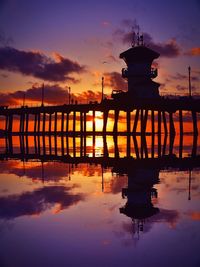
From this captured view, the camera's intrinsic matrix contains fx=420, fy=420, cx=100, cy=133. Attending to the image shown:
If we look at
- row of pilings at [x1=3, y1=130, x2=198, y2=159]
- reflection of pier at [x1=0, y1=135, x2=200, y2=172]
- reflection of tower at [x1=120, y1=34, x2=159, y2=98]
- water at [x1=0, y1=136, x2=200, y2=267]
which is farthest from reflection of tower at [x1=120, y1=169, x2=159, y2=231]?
reflection of tower at [x1=120, y1=34, x2=159, y2=98]

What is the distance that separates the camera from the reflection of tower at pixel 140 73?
4641 centimetres

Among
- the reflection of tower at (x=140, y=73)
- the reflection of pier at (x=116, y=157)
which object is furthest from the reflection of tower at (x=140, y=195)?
the reflection of tower at (x=140, y=73)

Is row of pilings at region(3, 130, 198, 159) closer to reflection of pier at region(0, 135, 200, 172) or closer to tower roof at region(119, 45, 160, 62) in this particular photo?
reflection of pier at region(0, 135, 200, 172)

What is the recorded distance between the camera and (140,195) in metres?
11.1

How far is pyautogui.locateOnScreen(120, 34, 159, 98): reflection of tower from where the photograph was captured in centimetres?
4641

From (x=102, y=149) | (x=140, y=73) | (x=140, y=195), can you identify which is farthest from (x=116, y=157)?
(x=140, y=73)

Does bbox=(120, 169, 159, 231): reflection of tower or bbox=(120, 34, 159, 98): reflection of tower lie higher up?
bbox=(120, 34, 159, 98): reflection of tower

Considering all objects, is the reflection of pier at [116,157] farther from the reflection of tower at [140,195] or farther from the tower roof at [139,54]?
the tower roof at [139,54]

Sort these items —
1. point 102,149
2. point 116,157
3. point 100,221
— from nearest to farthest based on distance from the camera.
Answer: point 100,221
point 116,157
point 102,149

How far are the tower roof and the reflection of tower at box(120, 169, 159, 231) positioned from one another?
3170cm

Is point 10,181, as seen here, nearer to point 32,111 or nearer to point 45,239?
point 45,239

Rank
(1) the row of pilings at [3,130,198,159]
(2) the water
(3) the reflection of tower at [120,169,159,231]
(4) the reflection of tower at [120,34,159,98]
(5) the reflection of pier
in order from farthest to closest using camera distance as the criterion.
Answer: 1. (4) the reflection of tower at [120,34,159,98]
2. (1) the row of pilings at [3,130,198,159]
3. (5) the reflection of pier
4. (3) the reflection of tower at [120,169,159,231]
5. (2) the water

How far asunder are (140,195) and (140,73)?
36.6m

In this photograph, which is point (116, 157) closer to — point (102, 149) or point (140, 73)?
point (102, 149)
